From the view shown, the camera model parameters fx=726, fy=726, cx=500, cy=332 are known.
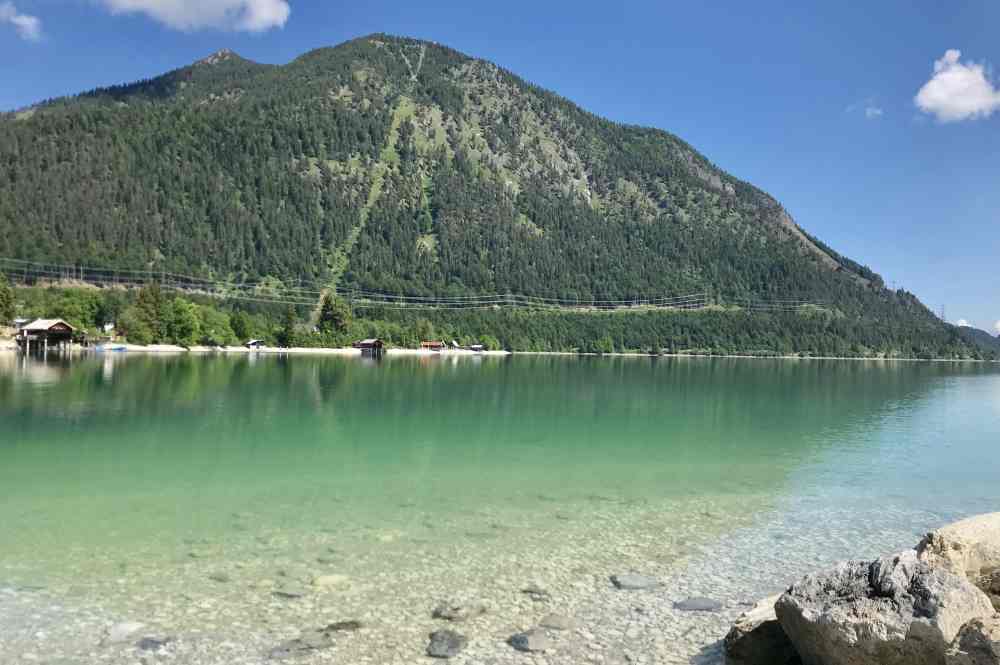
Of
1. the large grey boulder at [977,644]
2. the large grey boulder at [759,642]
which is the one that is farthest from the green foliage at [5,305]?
the large grey boulder at [977,644]

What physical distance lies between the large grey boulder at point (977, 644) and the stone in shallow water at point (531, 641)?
564cm

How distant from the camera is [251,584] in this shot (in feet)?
45.1

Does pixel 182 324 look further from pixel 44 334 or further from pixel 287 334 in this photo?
pixel 287 334

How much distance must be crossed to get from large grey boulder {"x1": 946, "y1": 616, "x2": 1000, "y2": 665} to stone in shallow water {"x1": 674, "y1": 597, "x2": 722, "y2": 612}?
19.2ft

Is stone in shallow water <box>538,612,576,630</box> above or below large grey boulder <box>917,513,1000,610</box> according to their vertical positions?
below

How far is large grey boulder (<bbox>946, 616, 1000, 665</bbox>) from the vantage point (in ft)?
24.0

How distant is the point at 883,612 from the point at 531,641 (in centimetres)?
532

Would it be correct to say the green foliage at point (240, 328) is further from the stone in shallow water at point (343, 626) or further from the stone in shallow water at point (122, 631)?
the stone in shallow water at point (343, 626)

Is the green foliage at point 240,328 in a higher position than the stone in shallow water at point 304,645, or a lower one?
higher

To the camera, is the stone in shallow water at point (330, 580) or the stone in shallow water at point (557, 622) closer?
the stone in shallow water at point (557, 622)

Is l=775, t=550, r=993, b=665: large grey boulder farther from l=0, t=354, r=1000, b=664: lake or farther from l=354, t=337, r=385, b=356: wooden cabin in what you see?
l=354, t=337, r=385, b=356: wooden cabin

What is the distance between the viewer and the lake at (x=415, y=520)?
11.9 m

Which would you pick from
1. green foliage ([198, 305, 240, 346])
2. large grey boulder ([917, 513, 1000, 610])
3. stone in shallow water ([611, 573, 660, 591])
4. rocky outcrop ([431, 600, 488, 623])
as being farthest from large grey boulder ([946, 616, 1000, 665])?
green foliage ([198, 305, 240, 346])

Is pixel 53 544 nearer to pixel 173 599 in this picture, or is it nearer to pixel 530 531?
pixel 173 599
